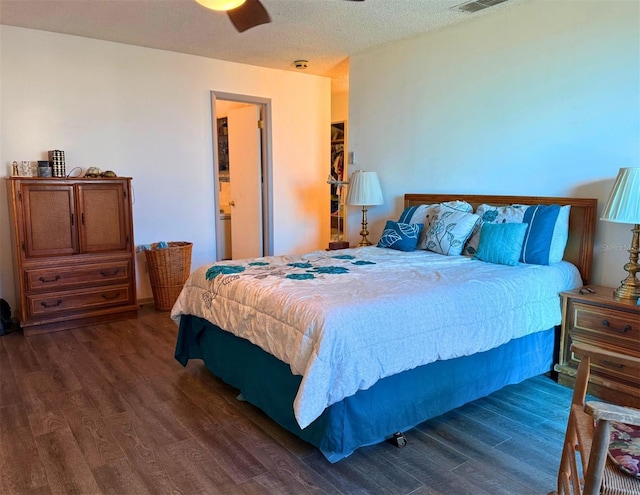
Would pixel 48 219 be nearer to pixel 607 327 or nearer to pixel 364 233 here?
pixel 364 233

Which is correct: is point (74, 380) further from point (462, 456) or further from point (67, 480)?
point (462, 456)

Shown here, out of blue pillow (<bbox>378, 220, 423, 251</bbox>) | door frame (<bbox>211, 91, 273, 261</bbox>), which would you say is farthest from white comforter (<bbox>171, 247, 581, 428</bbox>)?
door frame (<bbox>211, 91, 273, 261</bbox>)

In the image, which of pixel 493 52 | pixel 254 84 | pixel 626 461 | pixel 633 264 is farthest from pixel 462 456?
pixel 254 84

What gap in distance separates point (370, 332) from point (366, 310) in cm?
10

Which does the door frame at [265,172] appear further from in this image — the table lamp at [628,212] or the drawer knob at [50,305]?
the table lamp at [628,212]

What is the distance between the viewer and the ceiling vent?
3.34 m

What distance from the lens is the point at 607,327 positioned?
8.70ft

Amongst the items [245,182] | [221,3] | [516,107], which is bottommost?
[245,182]

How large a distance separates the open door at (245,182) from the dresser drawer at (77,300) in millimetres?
1916

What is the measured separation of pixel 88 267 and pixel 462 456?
10.8 feet

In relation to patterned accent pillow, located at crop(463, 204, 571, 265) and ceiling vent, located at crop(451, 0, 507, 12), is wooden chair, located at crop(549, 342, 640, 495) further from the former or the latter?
ceiling vent, located at crop(451, 0, 507, 12)

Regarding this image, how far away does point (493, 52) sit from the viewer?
358 cm

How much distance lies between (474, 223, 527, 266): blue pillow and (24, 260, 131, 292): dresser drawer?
3.03 m

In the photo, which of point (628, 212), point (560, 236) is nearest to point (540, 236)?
point (560, 236)
